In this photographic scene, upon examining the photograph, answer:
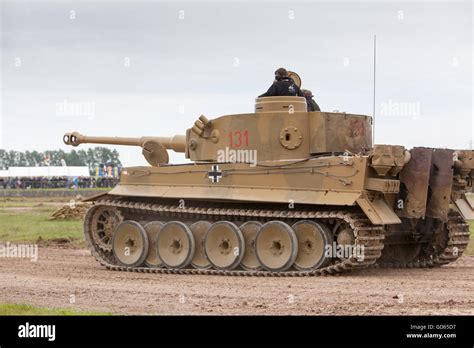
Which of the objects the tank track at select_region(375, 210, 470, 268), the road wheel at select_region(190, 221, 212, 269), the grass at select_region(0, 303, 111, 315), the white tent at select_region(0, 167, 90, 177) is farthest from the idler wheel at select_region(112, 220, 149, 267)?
the white tent at select_region(0, 167, 90, 177)

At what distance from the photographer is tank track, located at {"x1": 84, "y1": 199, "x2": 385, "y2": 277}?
65.0 feet

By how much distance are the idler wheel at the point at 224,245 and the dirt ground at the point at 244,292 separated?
80 cm

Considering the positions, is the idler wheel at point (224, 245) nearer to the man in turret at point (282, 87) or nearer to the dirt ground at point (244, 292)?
the dirt ground at point (244, 292)

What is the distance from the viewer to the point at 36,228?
35.9 meters

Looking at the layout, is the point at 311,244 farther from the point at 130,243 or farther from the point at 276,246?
the point at 130,243

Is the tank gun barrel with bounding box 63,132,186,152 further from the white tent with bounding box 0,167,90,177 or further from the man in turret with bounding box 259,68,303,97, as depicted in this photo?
the white tent with bounding box 0,167,90,177

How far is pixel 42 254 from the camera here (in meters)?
26.9

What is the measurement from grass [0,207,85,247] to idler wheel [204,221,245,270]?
9.04 m

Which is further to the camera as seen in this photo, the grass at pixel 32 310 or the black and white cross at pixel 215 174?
the black and white cross at pixel 215 174

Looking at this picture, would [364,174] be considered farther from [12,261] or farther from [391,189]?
[12,261]

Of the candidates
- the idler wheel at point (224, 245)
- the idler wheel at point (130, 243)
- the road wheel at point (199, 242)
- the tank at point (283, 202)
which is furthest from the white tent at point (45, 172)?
the idler wheel at point (224, 245)

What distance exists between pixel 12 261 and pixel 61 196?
44.6 meters

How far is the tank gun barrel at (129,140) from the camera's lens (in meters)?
25.1
